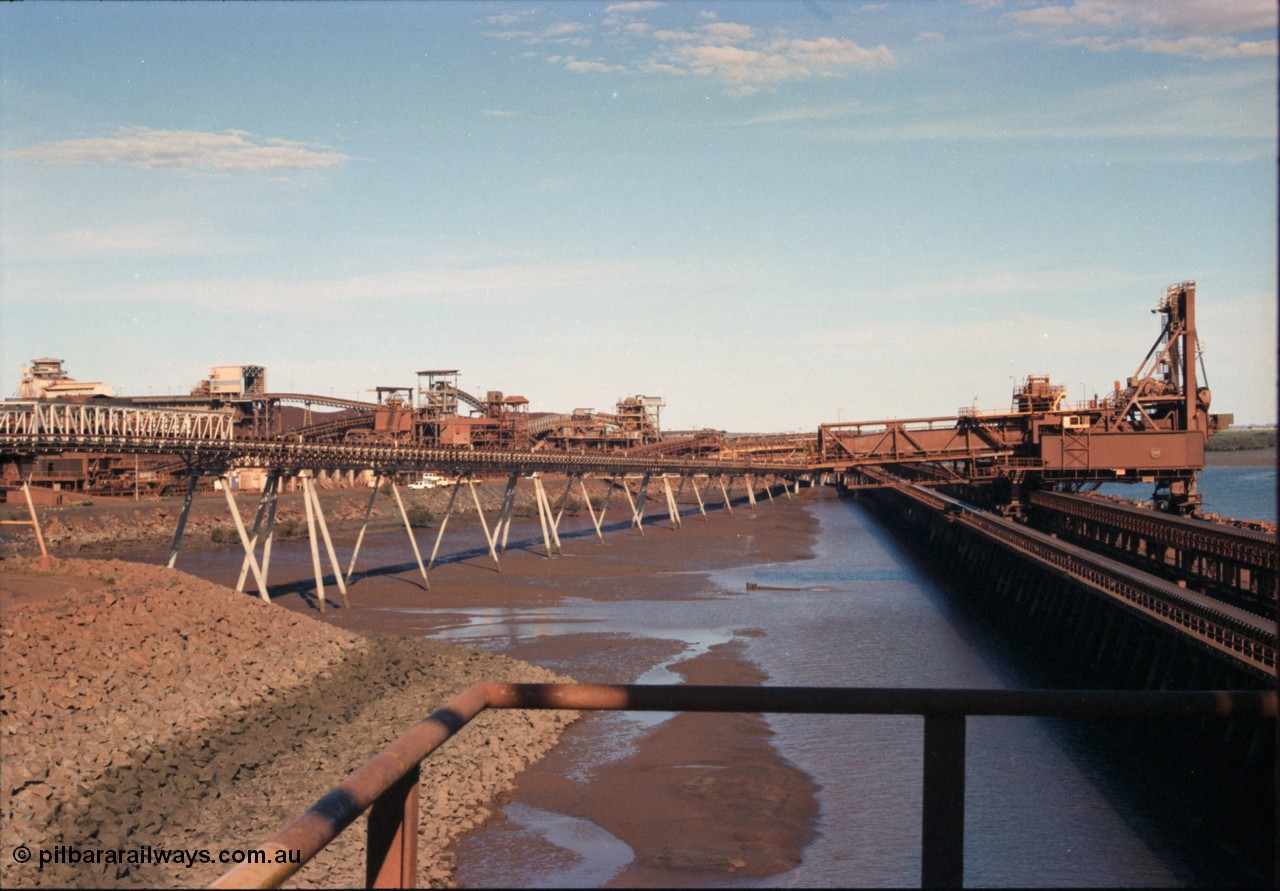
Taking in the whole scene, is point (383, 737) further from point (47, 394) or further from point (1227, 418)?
point (47, 394)

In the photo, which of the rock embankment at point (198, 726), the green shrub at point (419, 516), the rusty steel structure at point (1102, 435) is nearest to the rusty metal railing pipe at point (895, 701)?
the rock embankment at point (198, 726)

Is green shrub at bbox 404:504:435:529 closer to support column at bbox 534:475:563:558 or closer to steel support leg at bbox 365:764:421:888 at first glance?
support column at bbox 534:475:563:558

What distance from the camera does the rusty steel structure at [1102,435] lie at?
2015 inches

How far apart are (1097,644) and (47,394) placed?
249ft

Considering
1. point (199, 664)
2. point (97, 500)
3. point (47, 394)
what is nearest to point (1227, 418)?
point (199, 664)

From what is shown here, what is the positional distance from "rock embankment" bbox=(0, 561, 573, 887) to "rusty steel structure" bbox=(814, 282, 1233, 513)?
3433 cm

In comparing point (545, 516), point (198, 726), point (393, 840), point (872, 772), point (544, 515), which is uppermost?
point (393, 840)

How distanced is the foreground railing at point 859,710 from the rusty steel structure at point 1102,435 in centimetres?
5180

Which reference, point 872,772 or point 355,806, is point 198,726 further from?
point 355,806

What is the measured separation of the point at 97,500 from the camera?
77.8 meters

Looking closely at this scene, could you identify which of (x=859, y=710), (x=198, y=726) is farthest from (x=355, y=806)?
(x=198, y=726)

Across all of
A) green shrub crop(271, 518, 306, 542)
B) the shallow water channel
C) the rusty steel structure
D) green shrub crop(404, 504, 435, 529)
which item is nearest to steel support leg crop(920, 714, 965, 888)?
the shallow water channel

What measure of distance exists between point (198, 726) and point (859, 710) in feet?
63.6

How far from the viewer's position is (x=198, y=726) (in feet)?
66.1
